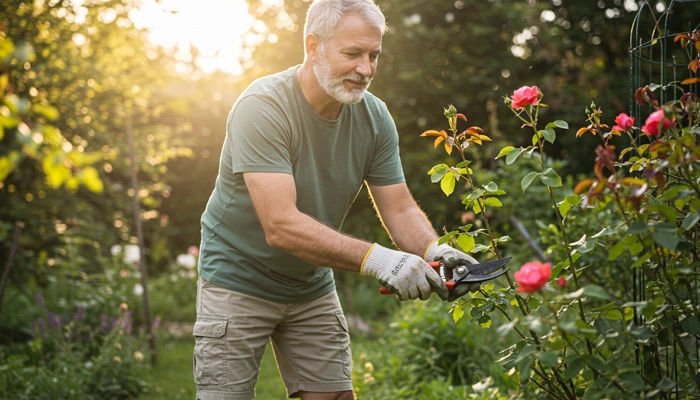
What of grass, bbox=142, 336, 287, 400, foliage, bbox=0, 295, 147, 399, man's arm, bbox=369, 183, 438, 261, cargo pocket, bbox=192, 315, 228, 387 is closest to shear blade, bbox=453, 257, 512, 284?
man's arm, bbox=369, 183, 438, 261

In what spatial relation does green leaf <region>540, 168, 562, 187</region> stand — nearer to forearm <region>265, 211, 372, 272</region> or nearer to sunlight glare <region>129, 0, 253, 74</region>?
forearm <region>265, 211, 372, 272</region>

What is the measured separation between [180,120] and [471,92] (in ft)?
13.2

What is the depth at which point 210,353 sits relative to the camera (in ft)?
7.90

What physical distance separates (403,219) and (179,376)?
3.23 metres

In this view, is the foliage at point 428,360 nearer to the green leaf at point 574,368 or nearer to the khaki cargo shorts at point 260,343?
the khaki cargo shorts at point 260,343

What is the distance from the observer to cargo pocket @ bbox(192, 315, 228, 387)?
239 cm

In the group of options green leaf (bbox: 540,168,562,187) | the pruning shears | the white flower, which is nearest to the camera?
green leaf (bbox: 540,168,562,187)

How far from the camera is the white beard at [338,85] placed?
237 cm

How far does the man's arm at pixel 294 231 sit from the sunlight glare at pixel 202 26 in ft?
13.5

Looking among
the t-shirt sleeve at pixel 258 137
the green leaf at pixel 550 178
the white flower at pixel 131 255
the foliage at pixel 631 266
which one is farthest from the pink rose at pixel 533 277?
the white flower at pixel 131 255

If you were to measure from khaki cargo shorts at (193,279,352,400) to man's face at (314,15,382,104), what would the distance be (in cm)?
78

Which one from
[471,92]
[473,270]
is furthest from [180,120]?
[473,270]

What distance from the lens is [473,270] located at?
208 cm

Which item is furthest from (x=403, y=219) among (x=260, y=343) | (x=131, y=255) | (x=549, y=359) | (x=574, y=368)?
(x=131, y=255)
